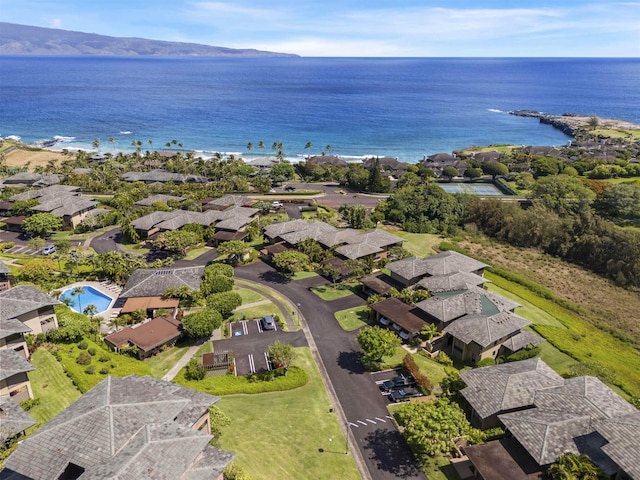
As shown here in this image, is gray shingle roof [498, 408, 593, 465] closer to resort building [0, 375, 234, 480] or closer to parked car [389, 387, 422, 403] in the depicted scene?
parked car [389, 387, 422, 403]

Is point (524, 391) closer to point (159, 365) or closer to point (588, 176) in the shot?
point (159, 365)

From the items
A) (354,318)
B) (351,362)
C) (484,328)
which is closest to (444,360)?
(484,328)

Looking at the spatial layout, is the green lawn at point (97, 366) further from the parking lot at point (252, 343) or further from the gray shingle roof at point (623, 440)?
the gray shingle roof at point (623, 440)

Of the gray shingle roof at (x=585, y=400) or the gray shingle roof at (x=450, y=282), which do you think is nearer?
the gray shingle roof at (x=585, y=400)

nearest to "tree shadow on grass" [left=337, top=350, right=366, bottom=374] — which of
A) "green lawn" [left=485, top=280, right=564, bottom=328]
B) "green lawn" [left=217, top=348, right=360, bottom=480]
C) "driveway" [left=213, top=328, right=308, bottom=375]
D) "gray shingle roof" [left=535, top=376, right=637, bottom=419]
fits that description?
"green lawn" [left=217, top=348, right=360, bottom=480]

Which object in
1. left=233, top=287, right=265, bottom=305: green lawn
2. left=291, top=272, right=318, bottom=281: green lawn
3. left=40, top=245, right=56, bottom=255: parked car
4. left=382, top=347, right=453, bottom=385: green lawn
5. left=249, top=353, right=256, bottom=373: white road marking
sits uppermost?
left=291, top=272, right=318, bottom=281: green lawn

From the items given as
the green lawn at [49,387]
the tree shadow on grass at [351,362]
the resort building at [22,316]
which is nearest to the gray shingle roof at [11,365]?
the resort building at [22,316]
